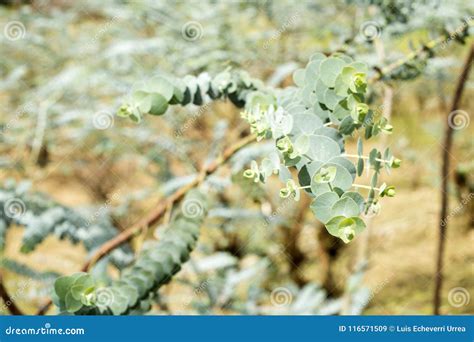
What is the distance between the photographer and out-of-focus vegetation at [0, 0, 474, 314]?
0.93m

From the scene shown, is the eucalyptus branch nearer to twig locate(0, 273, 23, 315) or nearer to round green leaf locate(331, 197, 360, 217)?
twig locate(0, 273, 23, 315)

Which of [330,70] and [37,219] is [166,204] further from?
[330,70]

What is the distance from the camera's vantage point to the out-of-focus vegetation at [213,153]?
93cm

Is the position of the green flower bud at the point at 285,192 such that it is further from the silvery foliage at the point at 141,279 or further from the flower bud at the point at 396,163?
the silvery foliage at the point at 141,279

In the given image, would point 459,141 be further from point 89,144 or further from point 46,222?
point 46,222

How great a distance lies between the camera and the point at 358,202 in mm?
445

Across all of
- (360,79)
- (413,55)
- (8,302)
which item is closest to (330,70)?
(360,79)

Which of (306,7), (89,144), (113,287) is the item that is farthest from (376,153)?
(89,144)

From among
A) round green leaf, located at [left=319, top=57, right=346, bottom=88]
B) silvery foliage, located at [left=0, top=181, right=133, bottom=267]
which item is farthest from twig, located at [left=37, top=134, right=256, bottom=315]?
round green leaf, located at [left=319, top=57, right=346, bottom=88]

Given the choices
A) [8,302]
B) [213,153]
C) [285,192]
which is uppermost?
[285,192]

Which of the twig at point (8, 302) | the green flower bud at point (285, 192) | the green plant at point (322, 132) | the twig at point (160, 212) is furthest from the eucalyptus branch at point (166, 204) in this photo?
the green flower bud at point (285, 192)

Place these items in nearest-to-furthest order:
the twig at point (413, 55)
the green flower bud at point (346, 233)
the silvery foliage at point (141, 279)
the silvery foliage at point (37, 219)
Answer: the green flower bud at point (346, 233)
the silvery foliage at point (141, 279)
the twig at point (413, 55)
the silvery foliage at point (37, 219)

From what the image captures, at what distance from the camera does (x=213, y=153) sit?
3.73 feet
